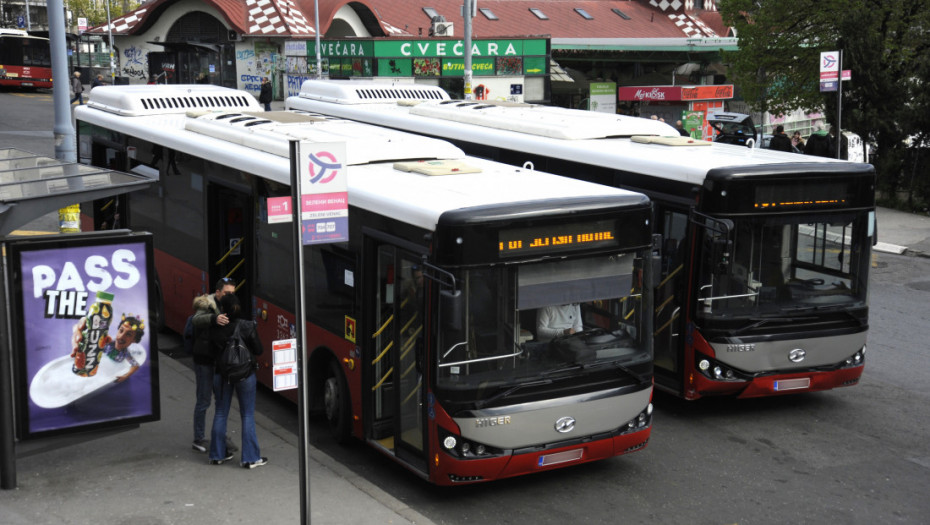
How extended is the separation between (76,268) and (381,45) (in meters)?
32.5

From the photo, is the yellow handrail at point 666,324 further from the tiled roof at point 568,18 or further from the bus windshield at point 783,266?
the tiled roof at point 568,18

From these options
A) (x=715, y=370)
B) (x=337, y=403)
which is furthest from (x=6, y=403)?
(x=715, y=370)

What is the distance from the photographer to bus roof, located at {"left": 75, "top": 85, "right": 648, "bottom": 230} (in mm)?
9062

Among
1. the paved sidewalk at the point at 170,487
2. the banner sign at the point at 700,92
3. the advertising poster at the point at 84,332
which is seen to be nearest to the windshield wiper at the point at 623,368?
the paved sidewalk at the point at 170,487

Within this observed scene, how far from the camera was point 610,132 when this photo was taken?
43.8 ft

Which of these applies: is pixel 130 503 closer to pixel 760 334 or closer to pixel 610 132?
pixel 760 334

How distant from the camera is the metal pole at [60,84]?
14008 millimetres

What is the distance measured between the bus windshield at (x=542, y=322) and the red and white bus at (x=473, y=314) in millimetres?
11

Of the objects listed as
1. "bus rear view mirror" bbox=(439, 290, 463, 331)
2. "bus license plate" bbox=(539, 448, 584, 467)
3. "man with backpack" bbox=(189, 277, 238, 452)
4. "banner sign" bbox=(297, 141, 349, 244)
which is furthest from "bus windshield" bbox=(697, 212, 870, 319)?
"man with backpack" bbox=(189, 277, 238, 452)

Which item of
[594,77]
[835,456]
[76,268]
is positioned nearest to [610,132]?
[835,456]

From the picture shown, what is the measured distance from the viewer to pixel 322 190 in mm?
7438

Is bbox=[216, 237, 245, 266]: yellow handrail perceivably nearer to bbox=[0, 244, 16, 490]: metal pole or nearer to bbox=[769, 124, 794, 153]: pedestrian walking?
bbox=[0, 244, 16, 490]: metal pole

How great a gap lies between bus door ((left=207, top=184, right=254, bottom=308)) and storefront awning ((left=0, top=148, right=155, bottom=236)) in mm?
2198

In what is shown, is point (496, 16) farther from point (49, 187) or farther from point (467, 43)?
point (49, 187)
